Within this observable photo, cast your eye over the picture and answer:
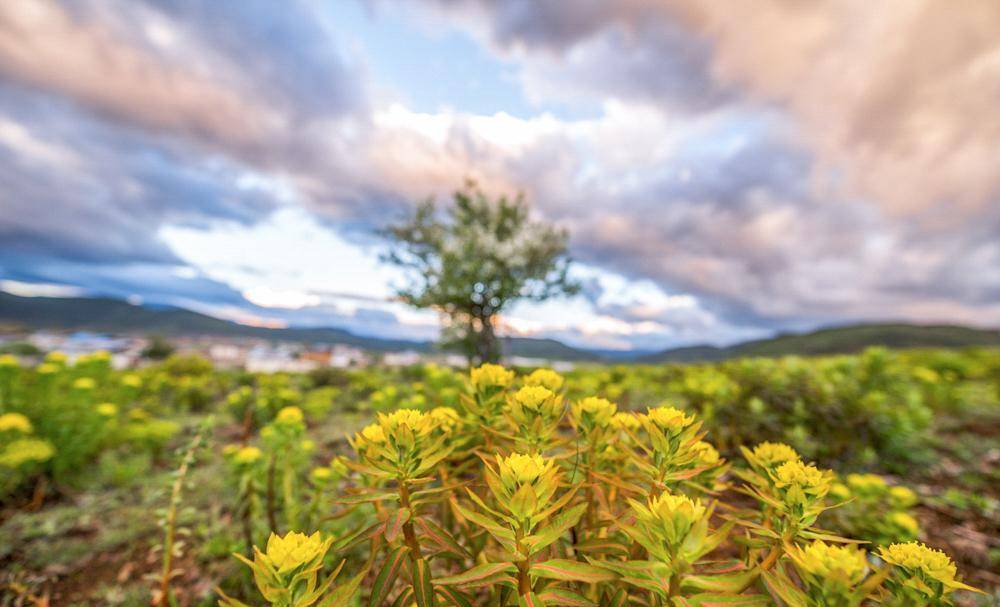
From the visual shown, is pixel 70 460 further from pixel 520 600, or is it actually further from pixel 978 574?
pixel 978 574

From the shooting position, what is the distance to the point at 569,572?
1054 mm

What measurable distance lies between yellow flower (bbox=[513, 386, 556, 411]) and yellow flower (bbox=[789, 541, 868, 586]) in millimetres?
849

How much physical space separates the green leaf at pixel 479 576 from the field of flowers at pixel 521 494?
0.02 meters

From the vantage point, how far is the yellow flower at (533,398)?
4.77ft

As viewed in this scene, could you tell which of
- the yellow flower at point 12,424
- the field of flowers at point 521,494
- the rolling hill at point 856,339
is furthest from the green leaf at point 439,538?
the rolling hill at point 856,339

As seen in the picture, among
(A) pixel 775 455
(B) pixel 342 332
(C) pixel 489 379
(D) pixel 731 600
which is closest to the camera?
(D) pixel 731 600

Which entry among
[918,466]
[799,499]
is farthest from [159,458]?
[918,466]

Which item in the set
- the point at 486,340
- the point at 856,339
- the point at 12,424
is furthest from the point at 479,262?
the point at 856,339

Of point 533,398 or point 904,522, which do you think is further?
point 904,522

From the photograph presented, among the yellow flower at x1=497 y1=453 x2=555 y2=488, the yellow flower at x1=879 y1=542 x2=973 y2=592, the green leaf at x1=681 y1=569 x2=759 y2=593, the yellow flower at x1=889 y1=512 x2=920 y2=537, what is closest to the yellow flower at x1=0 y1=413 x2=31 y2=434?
the yellow flower at x1=497 y1=453 x2=555 y2=488

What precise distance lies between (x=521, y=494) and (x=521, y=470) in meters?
0.08

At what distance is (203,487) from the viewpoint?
14.3 feet

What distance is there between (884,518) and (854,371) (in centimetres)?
365

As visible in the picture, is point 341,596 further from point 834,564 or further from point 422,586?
point 834,564
